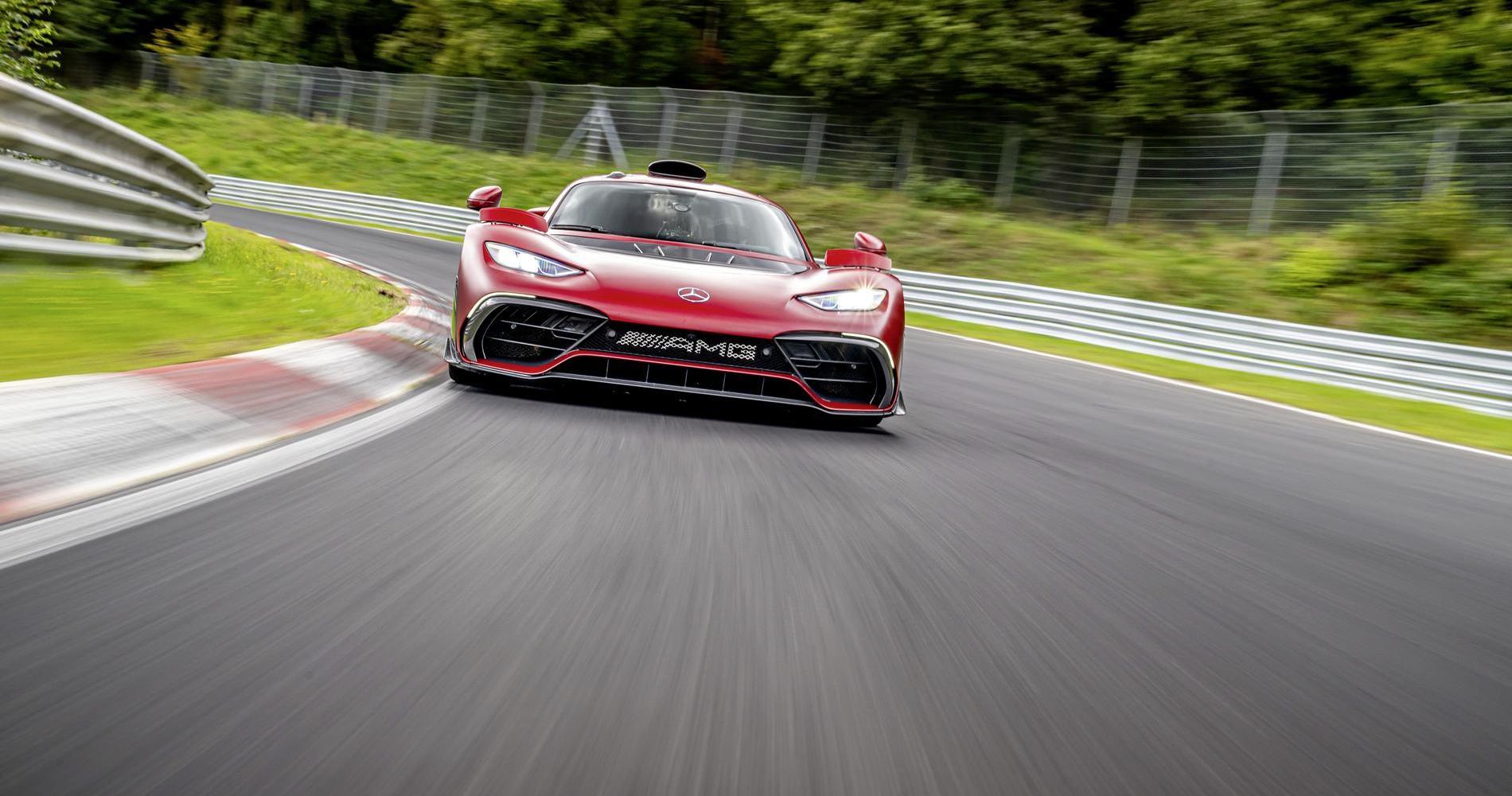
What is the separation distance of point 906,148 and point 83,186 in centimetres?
2177

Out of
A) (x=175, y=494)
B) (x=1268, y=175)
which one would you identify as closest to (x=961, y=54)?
(x=1268, y=175)

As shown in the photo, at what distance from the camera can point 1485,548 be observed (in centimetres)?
484

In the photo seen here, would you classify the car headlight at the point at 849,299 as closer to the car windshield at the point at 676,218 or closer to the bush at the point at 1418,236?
the car windshield at the point at 676,218

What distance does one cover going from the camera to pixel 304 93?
38938mm

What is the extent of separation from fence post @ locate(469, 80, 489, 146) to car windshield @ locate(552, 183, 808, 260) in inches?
1129

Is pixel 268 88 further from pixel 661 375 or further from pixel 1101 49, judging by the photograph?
pixel 661 375

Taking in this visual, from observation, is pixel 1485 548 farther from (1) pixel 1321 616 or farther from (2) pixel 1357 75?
(2) pixel 1357 75

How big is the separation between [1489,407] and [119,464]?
37.3ft

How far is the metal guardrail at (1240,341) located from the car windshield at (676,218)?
7781mm

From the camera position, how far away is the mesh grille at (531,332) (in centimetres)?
A: 534


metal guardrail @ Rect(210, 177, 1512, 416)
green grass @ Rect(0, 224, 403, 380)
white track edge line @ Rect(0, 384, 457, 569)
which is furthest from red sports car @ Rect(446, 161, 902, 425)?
metal guardrail @ Rect(210, 177, 1512, 416)

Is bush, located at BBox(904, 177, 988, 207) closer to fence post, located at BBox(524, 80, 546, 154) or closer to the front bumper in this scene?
fence post, located at BBox(524, 80, 546, 154)

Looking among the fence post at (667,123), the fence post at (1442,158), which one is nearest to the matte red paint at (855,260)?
Result: the fence post at (1442,158)

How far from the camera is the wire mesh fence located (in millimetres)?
18125
